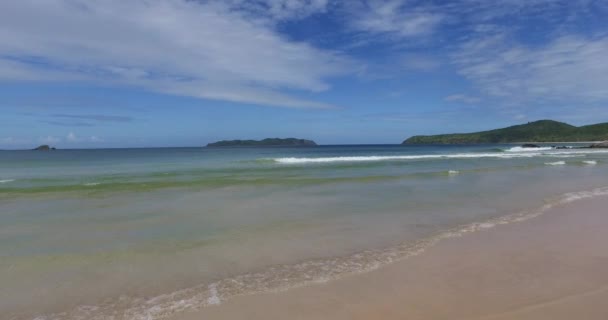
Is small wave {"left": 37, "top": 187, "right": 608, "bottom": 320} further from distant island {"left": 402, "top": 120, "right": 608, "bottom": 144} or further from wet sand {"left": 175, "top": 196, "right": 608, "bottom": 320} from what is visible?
distant island {"left": 402, "top": 120, "right": 608, "bottom": 144}

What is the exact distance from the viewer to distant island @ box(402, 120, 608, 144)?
4715 inches

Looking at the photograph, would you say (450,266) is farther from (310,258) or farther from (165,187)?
(165,187)

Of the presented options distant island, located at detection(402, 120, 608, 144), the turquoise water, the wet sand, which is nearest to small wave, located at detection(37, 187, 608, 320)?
the turquoise water

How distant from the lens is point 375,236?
6523mm

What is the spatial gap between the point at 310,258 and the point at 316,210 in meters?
3.90

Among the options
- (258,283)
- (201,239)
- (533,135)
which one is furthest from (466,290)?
(533,135)

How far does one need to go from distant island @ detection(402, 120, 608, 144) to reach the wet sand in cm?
12720

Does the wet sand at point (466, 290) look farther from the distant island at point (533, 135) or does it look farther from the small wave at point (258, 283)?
the distant island at point (533, 135)

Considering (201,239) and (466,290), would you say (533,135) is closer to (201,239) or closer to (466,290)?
(201,239)

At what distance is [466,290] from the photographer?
408cm

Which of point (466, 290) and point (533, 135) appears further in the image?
point (533, 135)

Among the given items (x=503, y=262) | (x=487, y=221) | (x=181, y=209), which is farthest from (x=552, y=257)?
(x=181, y=209)

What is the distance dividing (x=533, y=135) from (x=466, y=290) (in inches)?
6239

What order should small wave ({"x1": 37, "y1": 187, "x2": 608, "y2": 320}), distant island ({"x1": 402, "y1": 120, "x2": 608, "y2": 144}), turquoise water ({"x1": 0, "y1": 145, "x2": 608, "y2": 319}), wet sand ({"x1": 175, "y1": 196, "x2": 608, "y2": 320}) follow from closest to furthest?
wet sand ({"x1": 175, "y1": 196, "x2": 608, "y2": 320})
small wave ({"x1": 37, "y1": 187, "x2": 608, "y2": 320})
turquoise water ({"x1": 0, "y1": 145, "x2": 608, "y2": 319})
distant island ({"x1": 402, "y1": 120, "x2": 608, "y2": 144})
